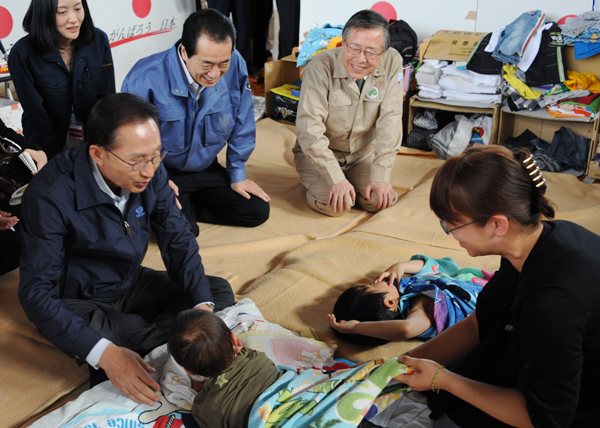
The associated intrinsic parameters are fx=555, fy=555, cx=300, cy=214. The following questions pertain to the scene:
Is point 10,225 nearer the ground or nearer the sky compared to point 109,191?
nearer the ground

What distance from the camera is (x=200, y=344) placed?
4.83 feet

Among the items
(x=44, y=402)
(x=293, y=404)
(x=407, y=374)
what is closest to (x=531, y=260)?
(x=407, y=374)

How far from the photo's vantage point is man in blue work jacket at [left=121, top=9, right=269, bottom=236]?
2359 millimetres

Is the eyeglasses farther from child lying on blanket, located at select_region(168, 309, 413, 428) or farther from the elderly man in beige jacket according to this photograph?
child lying on blanket, located at select_region(168, 309, 413, 428)

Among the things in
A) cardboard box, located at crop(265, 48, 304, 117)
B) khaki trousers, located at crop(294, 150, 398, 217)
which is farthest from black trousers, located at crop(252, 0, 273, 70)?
khaki trousers, located at crop(294, 150, 398, 217)

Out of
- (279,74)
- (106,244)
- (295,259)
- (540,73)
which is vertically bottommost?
(295,259)

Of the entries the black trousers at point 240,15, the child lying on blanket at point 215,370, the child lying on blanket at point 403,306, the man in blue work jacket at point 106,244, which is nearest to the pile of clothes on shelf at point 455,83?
the child lying on blanket at point 403,306

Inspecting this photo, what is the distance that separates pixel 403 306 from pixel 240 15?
13.7 ft

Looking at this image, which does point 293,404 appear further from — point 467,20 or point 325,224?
point 467,20

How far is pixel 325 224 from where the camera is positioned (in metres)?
2.99

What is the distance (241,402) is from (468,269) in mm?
1124

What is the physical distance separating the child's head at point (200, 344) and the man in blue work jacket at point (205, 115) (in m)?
1.28

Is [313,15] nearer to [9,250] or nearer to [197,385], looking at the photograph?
[9,250]

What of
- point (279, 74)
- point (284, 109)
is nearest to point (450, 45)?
point (284, 109)
